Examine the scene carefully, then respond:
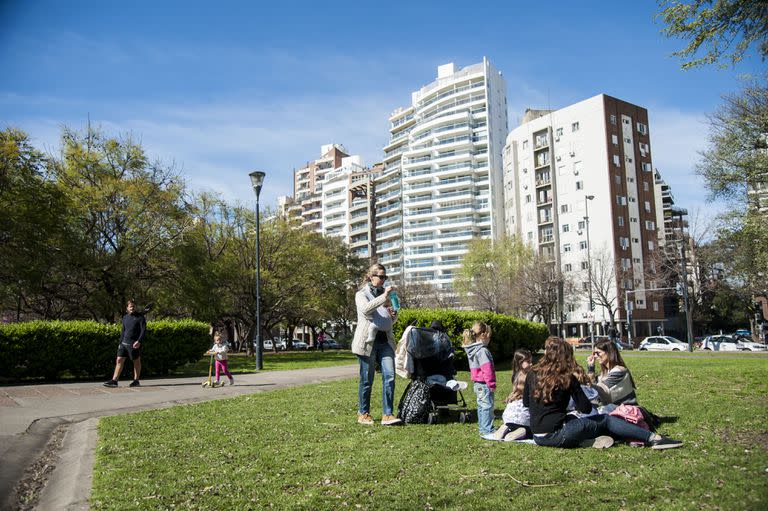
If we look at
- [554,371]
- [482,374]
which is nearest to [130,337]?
[482,374]

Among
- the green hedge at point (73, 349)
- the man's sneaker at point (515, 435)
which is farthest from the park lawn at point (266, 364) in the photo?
the man's sneaker at point (515, 435)

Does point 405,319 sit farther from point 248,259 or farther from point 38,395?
point 248,259

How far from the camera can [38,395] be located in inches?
446

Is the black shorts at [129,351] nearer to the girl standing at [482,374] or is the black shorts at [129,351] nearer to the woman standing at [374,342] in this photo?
the woman standing at [374,342]

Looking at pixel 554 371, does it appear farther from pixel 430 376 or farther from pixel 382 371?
pixel 382 371

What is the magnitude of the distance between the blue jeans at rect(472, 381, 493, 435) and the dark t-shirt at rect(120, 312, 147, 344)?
8943 millimetres

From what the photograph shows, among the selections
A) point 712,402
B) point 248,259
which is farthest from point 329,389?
point 248,259

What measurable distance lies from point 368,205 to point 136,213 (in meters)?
87.1

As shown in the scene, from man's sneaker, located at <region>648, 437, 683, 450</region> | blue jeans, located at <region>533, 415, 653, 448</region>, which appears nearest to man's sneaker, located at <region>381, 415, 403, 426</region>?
blue jeans, located at <region>533, 415, 653, 448</region>

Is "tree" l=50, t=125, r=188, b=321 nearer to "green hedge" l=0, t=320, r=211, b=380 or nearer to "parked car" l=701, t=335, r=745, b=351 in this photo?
"green hedge" l=0, t=320, r=211, b=380

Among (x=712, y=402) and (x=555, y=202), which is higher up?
(x=555, y=202)

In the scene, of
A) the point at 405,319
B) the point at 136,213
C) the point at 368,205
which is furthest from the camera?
the point at 368,205

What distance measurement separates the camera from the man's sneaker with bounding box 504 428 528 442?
618cm

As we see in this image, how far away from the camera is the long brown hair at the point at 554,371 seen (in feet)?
19.6
